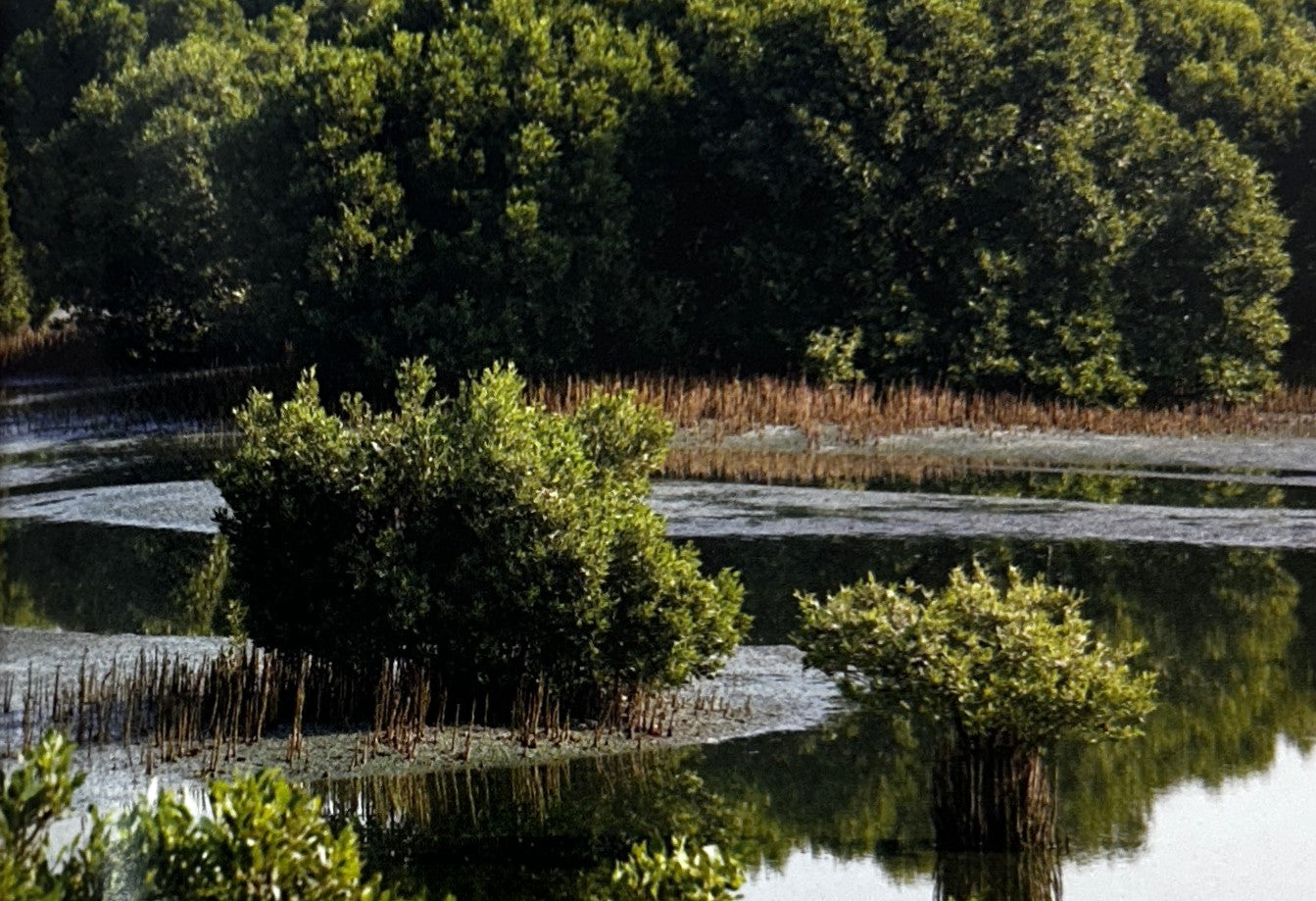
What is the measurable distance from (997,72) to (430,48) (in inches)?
480

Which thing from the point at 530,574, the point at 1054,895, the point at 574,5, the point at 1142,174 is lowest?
the point at 1054,895

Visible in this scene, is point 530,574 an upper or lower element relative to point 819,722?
upper

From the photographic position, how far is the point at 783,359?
1820 inches

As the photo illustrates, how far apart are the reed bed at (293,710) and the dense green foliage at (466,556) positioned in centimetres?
22

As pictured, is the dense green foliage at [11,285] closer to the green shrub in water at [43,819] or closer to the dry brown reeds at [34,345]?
the dry brown reeds at [34,345]

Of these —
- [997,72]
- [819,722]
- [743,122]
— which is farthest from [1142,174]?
[819,722]

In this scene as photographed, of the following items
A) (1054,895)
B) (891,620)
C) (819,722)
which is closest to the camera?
(1054,895)

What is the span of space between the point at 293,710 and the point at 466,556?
2008 mm

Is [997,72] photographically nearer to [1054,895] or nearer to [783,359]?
[783,359]

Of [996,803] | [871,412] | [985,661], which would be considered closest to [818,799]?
[996,803]

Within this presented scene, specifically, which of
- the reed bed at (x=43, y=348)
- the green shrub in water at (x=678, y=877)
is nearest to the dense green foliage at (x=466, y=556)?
the green shrub in water at (x=678, y=877)

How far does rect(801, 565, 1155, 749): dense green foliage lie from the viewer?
14.6 m

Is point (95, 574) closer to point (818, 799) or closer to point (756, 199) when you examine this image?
point (818, 799)

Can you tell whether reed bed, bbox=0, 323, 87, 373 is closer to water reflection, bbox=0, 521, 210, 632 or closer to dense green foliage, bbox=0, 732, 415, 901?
water reflection, bbox=0, 521, 210, 632
